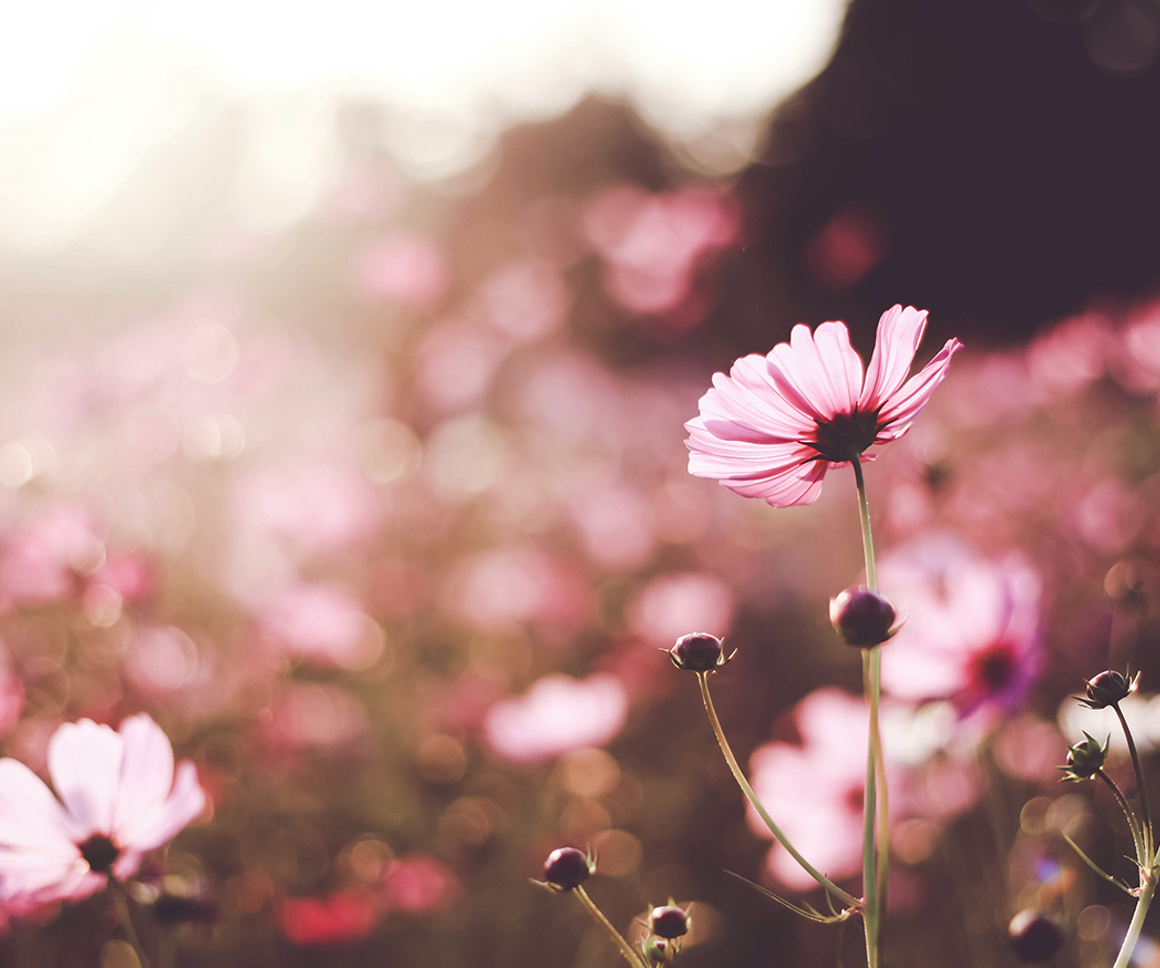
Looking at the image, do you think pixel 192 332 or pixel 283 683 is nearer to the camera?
pixel 283 683

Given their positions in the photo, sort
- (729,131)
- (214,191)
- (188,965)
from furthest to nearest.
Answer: (729,131), (214,191), (188,965)

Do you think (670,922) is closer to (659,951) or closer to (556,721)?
(659,951)

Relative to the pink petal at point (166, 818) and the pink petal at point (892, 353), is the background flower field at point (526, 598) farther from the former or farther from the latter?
the pink petal at point (892, 353)

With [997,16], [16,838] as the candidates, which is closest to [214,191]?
[16,838]

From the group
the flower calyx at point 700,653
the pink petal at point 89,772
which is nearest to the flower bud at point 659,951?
the flower calyx at point 700,653

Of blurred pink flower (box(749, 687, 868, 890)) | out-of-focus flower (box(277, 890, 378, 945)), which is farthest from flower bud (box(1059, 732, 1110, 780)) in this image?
out-of-focus flower (box(277, 890, 378, 945))

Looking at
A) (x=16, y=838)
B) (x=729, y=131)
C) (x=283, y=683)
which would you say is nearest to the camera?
(x=16, y=838)

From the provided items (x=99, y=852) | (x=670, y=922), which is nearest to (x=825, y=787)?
(x=670, y=922)

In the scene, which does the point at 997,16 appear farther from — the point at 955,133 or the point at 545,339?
the point at 545,339
